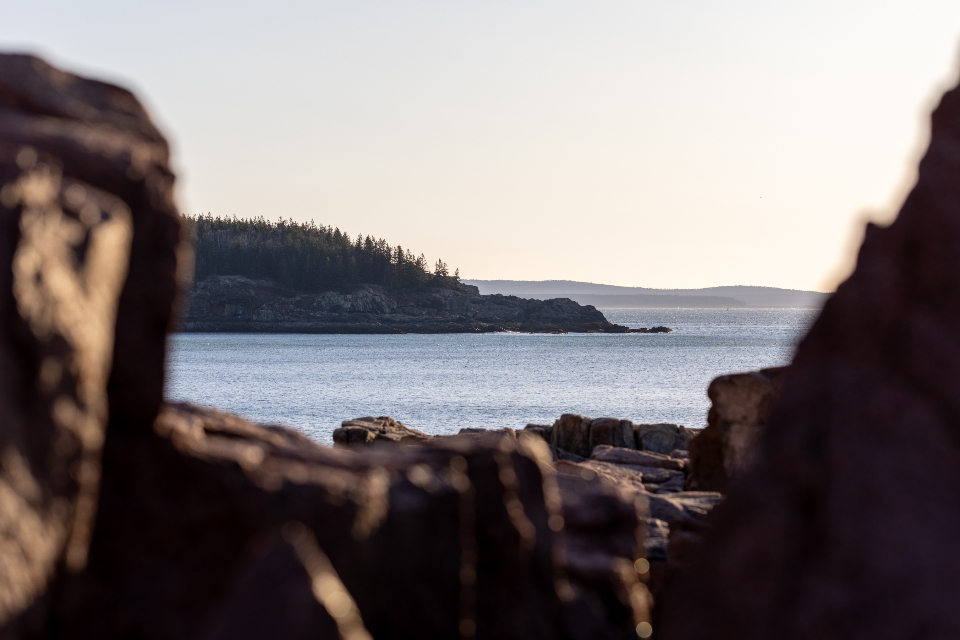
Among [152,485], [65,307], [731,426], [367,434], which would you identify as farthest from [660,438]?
[65,307]

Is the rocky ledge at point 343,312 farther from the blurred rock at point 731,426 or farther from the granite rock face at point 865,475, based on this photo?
the granite rock face at point 865,475

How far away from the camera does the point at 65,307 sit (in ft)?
10.0

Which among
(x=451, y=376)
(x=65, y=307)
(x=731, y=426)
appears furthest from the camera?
(x=451, y=376)

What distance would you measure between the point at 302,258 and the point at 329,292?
6150 millimetres

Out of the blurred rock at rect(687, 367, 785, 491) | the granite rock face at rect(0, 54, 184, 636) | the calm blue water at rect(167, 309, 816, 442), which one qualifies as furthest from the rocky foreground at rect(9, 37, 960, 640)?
the blurred rock at rect(687, 367, 785, 491)

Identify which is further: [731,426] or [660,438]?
[660,438]

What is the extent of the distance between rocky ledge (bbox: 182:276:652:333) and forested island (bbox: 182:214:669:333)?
0.13 meters

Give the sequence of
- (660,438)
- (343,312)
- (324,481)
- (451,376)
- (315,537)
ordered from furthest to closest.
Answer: (343,312)
(451,376)
(660,438)
(324,481)
(315,537)

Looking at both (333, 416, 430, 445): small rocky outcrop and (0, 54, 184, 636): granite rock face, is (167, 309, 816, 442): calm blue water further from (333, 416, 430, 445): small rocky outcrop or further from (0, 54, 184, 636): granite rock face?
(333, 416, 430, 445): small rocky outcrop

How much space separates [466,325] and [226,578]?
11969cm

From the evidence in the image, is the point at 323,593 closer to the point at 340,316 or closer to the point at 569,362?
the point at 569,362

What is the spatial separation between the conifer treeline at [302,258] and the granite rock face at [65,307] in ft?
385

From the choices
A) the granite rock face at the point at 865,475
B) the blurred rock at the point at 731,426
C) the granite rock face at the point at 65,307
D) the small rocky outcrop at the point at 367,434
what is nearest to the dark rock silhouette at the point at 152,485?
the granite rock face at the point at 65,307

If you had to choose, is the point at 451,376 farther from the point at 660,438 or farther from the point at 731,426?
the point at 731,426
